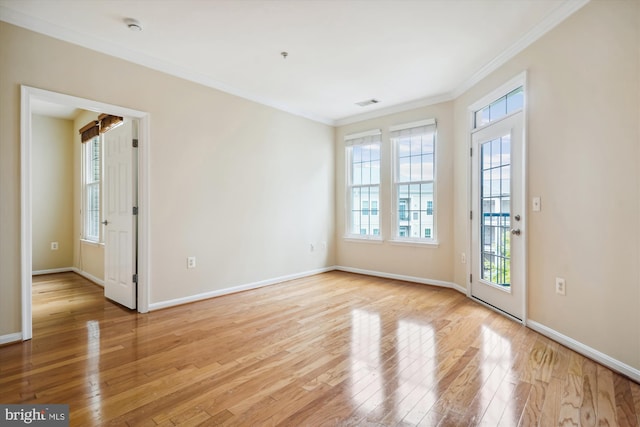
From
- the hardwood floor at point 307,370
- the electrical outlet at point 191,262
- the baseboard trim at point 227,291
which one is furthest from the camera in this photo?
the electrical outlet at point 191,262

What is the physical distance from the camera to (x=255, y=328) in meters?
3.07

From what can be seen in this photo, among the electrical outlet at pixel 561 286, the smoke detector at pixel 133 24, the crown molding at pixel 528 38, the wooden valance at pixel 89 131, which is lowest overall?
the electrical outlet at pixel 561 286

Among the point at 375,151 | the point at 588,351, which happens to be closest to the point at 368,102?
the point at 375,151

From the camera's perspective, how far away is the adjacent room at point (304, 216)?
2066 mm

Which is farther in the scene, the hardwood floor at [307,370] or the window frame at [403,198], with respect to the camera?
the window frame at [403,198]

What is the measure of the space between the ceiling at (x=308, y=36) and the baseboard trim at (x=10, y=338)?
8.47ft

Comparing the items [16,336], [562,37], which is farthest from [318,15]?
[16,336]

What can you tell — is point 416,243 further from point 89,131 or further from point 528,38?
point 89,131

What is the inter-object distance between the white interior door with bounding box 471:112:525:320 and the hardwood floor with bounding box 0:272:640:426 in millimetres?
324

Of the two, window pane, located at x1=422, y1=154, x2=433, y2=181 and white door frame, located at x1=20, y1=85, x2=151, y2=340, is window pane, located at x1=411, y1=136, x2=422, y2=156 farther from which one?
white door frame, located at x1=20, y1=85, x2=151, y2=340

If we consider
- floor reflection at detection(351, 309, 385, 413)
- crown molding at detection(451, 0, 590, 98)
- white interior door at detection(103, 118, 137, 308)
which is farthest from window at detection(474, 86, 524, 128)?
white interior door at detection(103, 118, 137, 308)

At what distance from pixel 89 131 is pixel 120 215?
2.33 meters

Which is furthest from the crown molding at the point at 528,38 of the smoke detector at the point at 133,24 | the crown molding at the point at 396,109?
the smoke detector at the point at 133,24

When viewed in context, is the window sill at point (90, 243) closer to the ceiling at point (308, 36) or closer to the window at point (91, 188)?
the window at point (91, 188)
